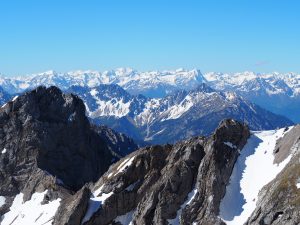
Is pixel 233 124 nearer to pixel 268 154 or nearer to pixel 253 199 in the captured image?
pixel 268 154

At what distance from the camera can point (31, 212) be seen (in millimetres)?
126062

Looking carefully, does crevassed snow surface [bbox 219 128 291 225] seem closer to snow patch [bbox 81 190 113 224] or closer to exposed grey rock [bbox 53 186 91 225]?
snow patch [bbox 81 190 113 224]

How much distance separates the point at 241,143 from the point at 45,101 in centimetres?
7304

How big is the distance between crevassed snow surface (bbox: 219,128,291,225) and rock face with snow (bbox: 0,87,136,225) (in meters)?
42.0

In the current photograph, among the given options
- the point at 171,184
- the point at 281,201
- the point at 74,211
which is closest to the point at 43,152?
the point at 74,211

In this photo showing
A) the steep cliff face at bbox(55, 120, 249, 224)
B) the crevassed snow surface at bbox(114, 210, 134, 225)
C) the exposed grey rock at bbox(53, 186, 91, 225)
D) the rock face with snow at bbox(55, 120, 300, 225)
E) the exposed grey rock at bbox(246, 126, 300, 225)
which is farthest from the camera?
the crevassed snow surface at bbox(114, 210, 134, 225)

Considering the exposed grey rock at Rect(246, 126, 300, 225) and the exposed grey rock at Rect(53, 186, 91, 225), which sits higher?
the exposed grey rock at Rect(53, 186, 91, 225)

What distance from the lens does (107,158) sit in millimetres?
177625

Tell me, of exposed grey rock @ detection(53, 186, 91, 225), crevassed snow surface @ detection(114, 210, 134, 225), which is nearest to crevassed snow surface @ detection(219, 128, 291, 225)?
crevassed snow surface @ detection(114, 210, 134, 225)

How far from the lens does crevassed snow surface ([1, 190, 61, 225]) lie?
119m

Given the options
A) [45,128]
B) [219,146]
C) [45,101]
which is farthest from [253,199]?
[45,101]

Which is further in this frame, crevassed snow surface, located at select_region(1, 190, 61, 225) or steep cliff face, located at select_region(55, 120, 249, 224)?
crevassed snow surface, located at select_region(1, 190, 61, 225)

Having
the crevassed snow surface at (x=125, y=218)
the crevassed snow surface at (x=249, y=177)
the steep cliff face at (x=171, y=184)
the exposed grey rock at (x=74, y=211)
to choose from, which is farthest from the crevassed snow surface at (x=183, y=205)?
the exposed grey rock at (x=74, y=211)

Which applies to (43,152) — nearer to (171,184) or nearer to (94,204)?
(94,204)
